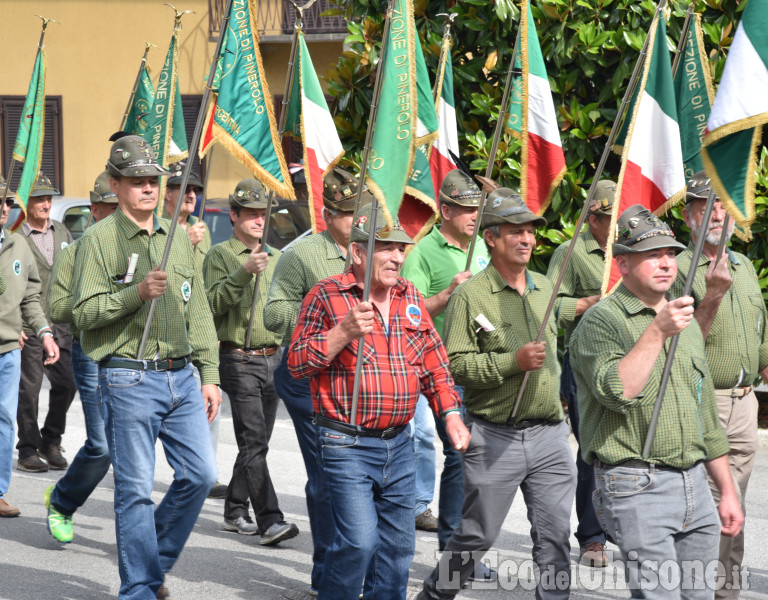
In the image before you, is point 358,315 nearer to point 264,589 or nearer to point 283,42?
point 264,589

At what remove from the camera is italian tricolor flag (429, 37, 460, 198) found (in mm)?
8344

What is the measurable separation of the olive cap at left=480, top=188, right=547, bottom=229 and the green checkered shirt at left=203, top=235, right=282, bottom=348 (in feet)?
7.51

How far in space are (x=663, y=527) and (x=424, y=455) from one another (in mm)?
3258

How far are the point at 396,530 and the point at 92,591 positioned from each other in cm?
210

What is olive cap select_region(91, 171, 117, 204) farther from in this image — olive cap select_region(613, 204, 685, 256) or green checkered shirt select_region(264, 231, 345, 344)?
olive cap select_region(613, 204, 685, 256)

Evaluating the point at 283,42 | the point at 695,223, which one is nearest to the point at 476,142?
the point at 695,223

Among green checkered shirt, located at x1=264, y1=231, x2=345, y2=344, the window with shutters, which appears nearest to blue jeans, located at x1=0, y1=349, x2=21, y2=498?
green checkered shirt, located at x1=264, y1=231, x2=345, y2=344

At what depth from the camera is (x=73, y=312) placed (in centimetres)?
576

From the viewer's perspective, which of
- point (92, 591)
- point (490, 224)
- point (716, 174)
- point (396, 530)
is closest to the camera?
point (716, 174)

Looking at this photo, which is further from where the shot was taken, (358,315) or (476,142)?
(476,142)

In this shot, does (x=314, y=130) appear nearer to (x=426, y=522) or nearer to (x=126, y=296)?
(x=126, y=296)

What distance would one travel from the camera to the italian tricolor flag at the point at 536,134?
21.5 ft

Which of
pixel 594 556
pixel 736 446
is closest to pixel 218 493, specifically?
pixel 594 556

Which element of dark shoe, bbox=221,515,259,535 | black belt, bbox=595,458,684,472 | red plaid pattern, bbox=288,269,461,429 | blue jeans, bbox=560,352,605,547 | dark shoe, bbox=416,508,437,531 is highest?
red plaid pattern, bbox=288,269,461,429
